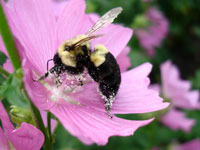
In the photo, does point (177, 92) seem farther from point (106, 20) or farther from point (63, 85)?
point (106, 20)

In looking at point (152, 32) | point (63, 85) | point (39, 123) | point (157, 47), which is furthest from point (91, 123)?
point (157, 47)

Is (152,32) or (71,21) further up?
(71,21)

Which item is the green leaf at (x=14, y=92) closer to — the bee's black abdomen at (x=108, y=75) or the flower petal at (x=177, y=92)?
the bee's black abdomen at (x=108, y=75)

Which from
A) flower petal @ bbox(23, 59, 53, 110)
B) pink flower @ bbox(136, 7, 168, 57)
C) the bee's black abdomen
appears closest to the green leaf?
flower petal @ bbox(23, 59, 53, 110)

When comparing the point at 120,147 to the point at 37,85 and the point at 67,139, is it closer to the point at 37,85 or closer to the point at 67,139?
the point at 67,139

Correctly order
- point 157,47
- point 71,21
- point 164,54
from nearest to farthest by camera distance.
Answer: point 71,21
point 157,47
point 164,54

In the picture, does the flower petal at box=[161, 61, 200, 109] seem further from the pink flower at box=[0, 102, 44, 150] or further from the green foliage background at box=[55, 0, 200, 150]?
the pink flower at box=[0, 102, 44, 150]
